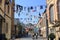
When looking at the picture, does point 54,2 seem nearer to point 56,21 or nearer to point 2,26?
point 56,21

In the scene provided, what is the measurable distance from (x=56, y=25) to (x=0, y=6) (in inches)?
446

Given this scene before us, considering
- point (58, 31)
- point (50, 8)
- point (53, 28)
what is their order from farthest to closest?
point (50, 8), point (53, 28), point (58, 31)

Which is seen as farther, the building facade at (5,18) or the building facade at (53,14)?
the building facade at (53,14)

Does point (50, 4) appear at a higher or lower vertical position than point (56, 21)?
higher

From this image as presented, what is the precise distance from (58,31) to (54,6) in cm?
493

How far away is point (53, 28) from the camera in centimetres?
3422

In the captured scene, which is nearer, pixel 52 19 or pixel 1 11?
pixel 1 11

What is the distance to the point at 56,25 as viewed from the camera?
32.2 meters

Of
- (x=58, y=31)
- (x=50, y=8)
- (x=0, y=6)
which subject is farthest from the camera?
(x=50, y=8)

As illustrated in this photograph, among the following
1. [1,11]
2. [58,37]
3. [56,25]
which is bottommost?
[58,37]

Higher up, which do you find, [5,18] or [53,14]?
[53,14]

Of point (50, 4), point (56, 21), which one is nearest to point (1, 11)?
point (56, 21)

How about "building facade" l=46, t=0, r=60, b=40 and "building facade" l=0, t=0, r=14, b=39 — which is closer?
"building facade" l=0, t=0, r=14, b=39

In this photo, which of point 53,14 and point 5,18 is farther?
point 53,14
